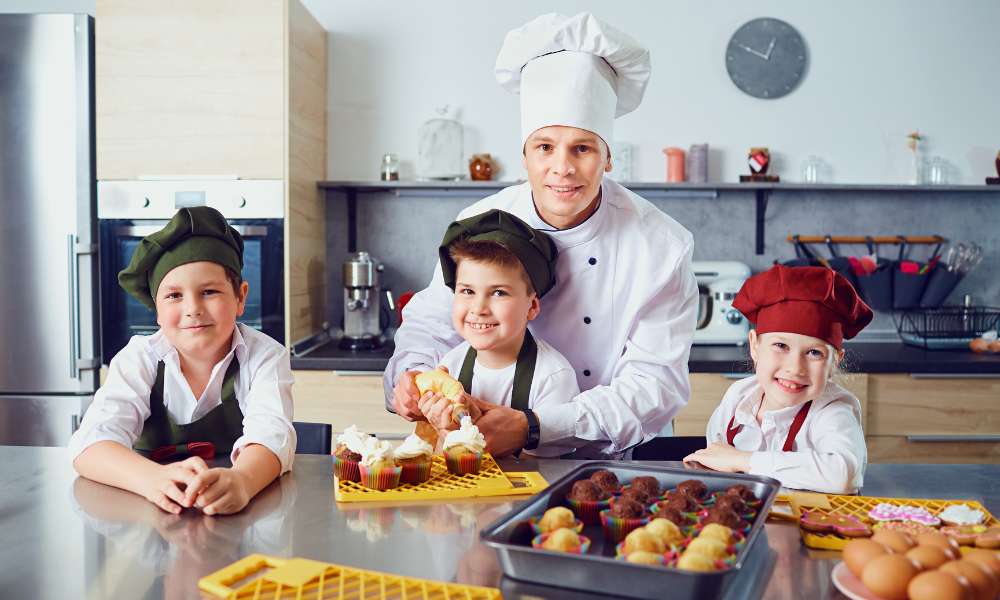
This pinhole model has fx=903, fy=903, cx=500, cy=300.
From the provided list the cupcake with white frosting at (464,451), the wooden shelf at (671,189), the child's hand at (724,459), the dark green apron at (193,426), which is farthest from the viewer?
the wooden shelf at (671,189)

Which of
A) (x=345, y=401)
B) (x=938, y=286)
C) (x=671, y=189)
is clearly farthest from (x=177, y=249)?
(x=938, y=286)

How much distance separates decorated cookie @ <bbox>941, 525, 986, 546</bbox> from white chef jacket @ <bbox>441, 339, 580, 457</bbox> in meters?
0.80

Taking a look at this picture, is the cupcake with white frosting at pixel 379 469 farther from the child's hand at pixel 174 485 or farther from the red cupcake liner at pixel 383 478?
the child's hand at pixel 174 485

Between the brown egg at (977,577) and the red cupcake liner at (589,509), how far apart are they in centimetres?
39

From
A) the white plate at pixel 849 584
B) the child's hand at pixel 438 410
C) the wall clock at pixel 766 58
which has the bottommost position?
the white plate at pixel 849 584

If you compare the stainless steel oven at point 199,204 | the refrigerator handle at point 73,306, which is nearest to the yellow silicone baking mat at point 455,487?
the stainless steel oven at point 199,204

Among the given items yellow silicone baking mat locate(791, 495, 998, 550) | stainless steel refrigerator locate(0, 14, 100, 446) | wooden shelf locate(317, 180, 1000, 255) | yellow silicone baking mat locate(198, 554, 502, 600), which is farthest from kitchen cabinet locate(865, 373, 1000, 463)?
stainless steel refrigerator locate(0, 14, 100, 446)

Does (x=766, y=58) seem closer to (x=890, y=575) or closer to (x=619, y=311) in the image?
(x=619, y=311)

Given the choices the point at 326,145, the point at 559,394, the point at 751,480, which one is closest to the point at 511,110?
the point at 326,145

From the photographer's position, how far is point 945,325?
352 cm

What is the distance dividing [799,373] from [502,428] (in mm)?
548

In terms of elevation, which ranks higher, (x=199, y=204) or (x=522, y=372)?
(x=199, y=204)

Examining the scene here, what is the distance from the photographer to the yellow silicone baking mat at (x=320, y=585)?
0.92 meters

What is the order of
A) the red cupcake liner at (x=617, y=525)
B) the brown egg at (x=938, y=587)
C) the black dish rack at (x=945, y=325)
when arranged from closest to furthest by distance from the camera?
the brown egg at (x=938, y=587)
the red cupcake liner at (x=617, y=525)
the black dish rack at (x=945, y=325)
